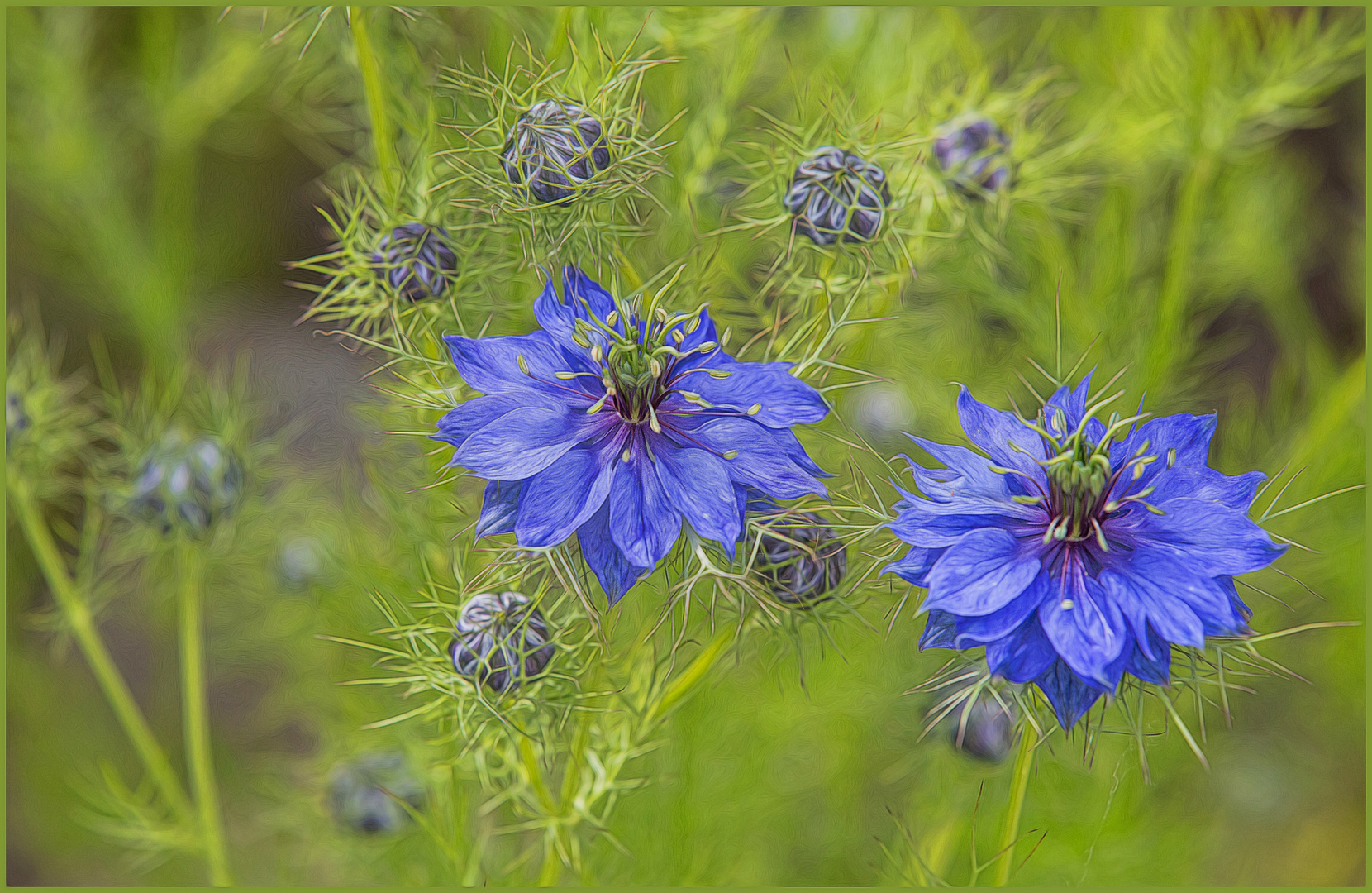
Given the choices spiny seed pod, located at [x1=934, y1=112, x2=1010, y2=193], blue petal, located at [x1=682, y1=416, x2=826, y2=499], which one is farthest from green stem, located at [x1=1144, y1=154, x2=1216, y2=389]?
blue petal, located at [x1=682, y1=416, x2=826, y2=499]

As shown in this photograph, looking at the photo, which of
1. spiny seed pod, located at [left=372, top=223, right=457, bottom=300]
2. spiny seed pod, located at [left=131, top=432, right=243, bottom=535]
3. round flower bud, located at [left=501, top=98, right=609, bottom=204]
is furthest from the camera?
spiny seed pod, located at [left=131, top=432, right=243, bottom=535]

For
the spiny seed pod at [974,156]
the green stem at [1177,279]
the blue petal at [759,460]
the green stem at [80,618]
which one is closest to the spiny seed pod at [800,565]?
the blue petal at [759,460]

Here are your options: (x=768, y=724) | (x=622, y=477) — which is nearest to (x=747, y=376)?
(x=622, y=477)

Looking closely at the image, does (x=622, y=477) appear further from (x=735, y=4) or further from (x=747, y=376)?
(x=735, y=4)

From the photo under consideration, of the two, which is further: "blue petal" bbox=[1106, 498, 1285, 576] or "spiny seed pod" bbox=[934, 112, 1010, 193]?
"spiny seed pod" bbox=[934, 112, 1010, 193]

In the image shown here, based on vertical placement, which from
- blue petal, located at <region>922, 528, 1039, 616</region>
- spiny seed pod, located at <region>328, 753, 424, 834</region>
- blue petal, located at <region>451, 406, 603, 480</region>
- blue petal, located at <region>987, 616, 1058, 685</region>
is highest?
blue petal, located at <region>451, 406, 603, 480</region>

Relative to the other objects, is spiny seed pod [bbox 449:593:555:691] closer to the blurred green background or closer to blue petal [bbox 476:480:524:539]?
blue petal [bbox 476:480:524:539]

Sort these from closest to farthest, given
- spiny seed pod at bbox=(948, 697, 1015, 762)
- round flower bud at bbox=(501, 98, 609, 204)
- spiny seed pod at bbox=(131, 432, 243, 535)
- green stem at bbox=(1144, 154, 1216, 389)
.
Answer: round flower bud at bbox=(501, 98, 609, 204)
spiny seed pod at bbox=(948, 697, 1015, 762)
spiny seed pod at bbox=(131, 432, 243, 535)
green stem at bbox=(1144, 154, 1216, 389)

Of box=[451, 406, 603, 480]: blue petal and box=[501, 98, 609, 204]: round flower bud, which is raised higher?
box=[501, 98, 609, 204]: round flower bud
